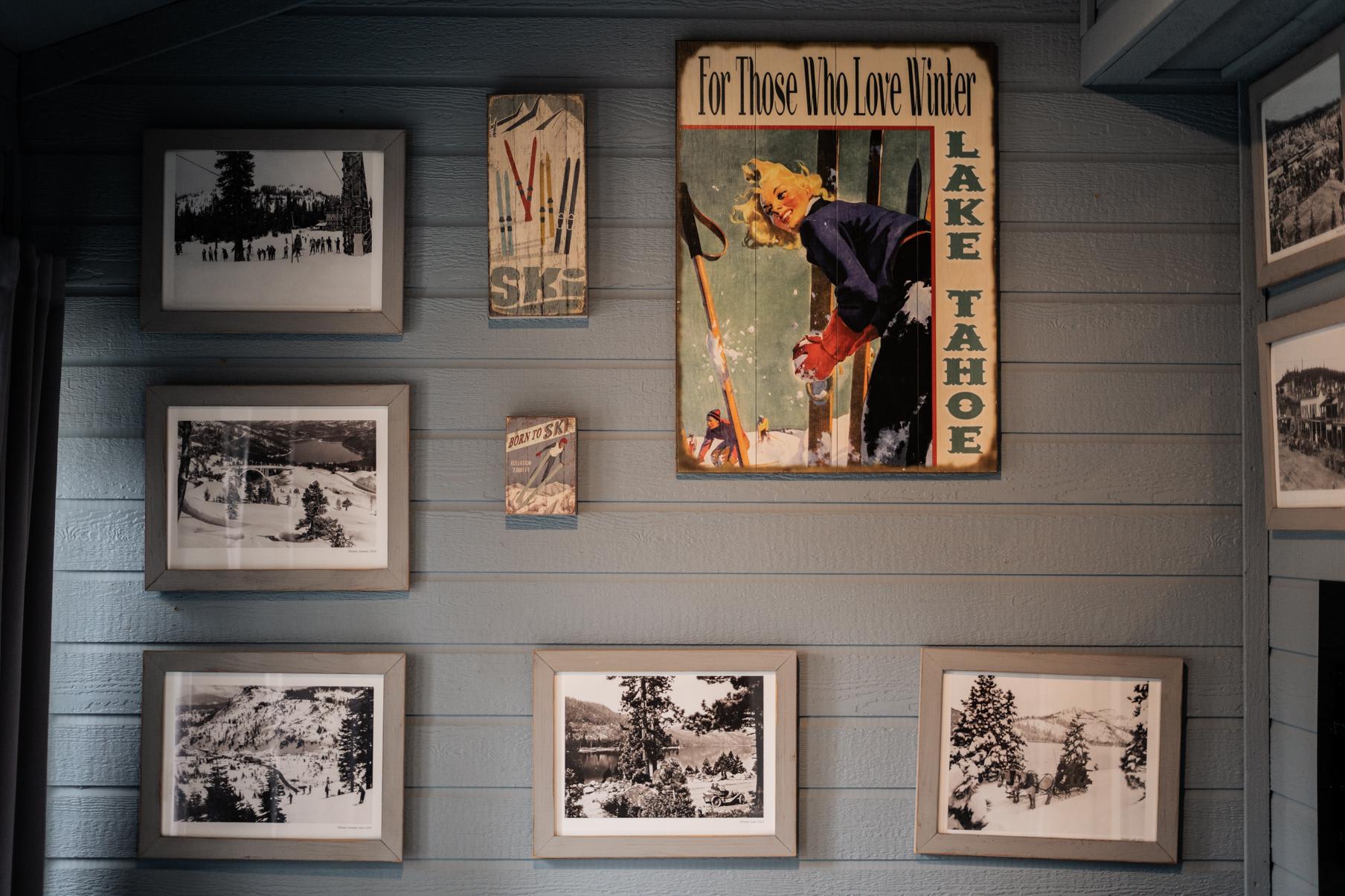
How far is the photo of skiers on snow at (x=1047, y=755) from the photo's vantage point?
5.16 ft

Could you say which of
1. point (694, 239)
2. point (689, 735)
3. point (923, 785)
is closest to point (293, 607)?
point (689, 735)

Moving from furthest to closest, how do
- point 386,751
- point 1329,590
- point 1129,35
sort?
point 386,751 < point 1129,35 < point 1329,590

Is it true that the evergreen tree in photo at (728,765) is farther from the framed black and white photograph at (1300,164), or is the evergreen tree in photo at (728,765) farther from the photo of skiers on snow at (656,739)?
the framed black and white photograph at (1300,164)

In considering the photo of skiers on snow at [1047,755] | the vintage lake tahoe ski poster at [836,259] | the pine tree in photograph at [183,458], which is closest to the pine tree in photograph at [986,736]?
the photo of skiers on snow at [1047,755]

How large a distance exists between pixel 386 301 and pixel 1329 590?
1.54 metres

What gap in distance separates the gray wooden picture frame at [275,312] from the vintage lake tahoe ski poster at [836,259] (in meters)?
0.49

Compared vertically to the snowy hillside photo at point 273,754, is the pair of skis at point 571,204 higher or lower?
higher

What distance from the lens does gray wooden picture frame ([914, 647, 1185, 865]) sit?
1.57 metres

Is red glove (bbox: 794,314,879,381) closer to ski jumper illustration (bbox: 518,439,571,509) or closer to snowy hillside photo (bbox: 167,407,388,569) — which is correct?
ski jumper illustration (bbox: 518,439,571,509)

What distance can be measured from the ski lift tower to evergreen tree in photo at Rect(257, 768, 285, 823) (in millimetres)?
926

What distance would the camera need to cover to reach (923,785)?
5.18 ft

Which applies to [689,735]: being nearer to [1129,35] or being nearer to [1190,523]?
[1190,523]

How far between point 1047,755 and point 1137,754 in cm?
15

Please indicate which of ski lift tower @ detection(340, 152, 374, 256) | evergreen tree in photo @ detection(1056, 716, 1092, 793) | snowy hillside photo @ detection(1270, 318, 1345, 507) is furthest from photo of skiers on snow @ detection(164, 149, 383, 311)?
snowy hillside photo @ detection(1270, 318, 1345, 507)
